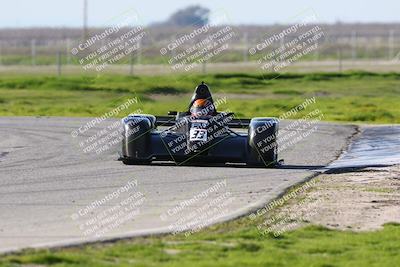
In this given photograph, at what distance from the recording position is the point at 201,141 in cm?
1952

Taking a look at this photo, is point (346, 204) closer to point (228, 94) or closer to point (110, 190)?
point (110, 190)

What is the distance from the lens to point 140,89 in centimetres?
4656

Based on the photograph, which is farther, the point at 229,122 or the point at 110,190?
the point at 229,122

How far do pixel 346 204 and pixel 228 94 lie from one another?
106 ft

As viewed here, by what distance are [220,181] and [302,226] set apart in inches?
184

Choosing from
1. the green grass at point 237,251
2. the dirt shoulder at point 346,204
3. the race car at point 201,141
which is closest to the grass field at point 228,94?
the race car at point 201,141

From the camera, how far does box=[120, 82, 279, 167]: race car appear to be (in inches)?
773

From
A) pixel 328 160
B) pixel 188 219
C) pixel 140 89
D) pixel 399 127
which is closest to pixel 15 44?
pixel 140 89

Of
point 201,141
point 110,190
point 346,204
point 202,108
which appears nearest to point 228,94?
point 202,108

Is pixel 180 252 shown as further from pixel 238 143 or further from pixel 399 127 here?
pixel 399 127

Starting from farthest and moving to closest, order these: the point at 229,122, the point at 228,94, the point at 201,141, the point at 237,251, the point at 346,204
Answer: the point at 228,94 → the point at 229,122 → the point at 201,141 → the point at 346,204 → the point at 237,251

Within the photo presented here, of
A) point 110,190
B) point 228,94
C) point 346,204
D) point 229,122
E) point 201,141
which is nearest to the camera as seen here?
point 346,204

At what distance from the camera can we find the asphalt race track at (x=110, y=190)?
1275 centimetres

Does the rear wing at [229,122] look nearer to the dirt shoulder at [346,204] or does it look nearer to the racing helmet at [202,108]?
the racing helmet at [202,108]
